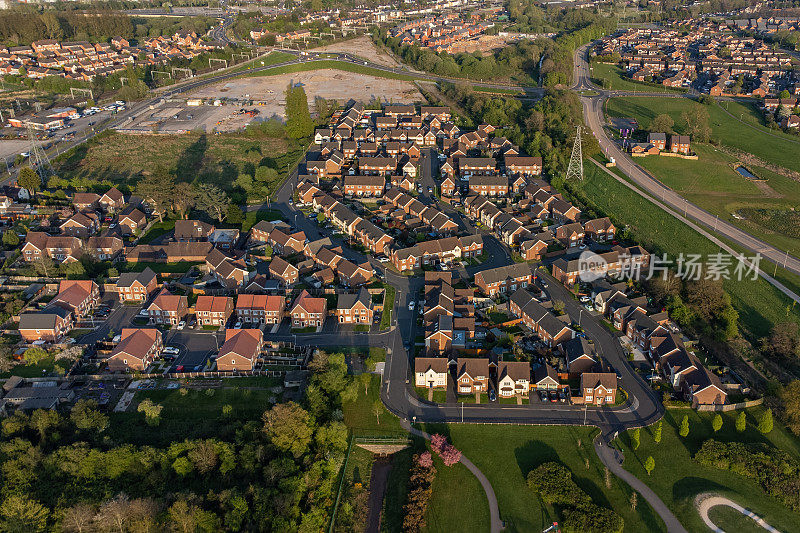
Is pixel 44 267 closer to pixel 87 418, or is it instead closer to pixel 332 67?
pixel 87 418

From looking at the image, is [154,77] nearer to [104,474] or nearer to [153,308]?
[153,308]

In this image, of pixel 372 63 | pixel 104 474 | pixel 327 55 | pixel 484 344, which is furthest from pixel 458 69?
pixel 104 474

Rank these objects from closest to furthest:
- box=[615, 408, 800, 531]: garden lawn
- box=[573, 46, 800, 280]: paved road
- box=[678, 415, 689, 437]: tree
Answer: box=[615, 408, 800, 531]: garden lawn
box=[678, 415, 689, 437]: tree
box=[573, 46, 800, 280]: paved road

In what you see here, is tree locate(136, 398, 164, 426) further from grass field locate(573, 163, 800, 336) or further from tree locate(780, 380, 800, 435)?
grass field locate(573, 163, 800, 336)

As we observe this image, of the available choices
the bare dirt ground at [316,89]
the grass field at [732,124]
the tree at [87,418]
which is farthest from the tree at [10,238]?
the grass field at [732,124]

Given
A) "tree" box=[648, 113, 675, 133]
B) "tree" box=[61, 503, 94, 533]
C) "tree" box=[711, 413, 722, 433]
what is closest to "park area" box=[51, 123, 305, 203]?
"tree" box=[61, 503, 94, 533]

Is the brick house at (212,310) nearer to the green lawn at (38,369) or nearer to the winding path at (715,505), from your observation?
the green lawn at (38,369)

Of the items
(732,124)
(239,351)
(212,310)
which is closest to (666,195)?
(732,124)

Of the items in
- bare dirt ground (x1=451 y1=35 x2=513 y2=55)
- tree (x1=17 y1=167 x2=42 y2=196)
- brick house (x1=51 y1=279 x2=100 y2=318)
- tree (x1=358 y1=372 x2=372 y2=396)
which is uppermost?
bare dirt ground (x1=451 y1=35 x2=513 y2=55)
